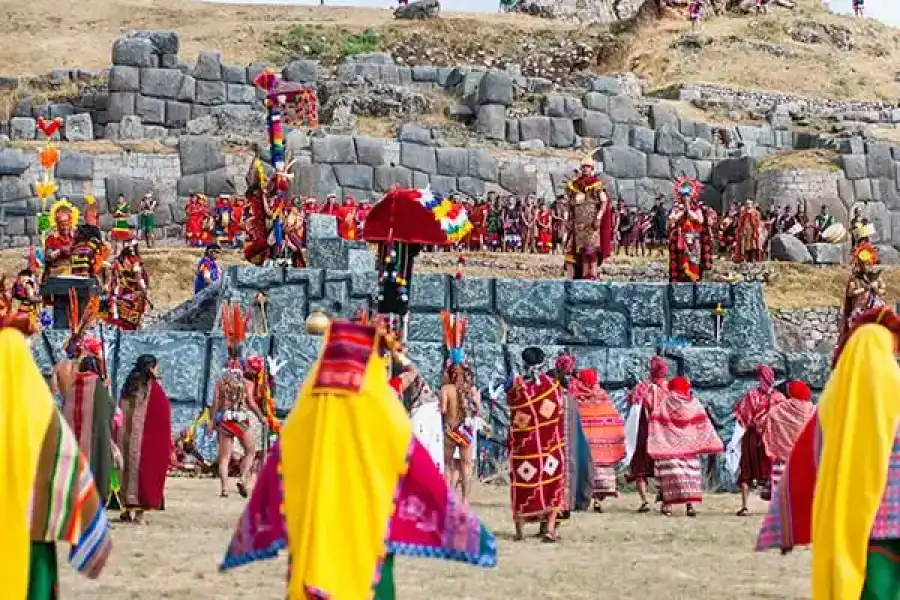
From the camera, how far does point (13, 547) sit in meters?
6.31

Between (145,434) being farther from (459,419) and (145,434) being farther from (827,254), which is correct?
(827,254)

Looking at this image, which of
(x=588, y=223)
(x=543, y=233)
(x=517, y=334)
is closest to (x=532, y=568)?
(x=517, y=334)

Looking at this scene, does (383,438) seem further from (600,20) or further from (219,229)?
(600,20)

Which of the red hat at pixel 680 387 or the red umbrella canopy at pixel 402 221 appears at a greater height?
the red umbrella canopy at pixel 402 221

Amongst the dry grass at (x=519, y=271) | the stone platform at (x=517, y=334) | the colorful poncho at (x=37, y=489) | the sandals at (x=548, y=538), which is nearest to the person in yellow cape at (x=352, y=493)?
the colorful poncho at (x=37, y=489)

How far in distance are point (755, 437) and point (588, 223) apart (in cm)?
652

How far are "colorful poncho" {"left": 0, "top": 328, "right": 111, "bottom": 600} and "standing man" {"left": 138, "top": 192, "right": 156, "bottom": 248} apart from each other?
24737 mm

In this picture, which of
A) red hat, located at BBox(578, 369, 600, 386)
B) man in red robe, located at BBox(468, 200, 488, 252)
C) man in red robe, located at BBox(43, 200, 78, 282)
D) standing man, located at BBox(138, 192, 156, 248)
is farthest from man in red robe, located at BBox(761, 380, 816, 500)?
standing man, located at BBox(138, 192, 156, 248)

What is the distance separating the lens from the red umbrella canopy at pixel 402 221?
15.6 metres

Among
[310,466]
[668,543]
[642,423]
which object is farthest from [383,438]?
[642,423]

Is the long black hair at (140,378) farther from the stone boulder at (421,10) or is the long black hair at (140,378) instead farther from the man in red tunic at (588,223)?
the stone boulder at (421,10)

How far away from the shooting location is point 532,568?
10.3 metres

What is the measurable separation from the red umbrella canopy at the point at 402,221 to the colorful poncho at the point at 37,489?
9136mm

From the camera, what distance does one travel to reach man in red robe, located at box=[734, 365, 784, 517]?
14.5 meters
